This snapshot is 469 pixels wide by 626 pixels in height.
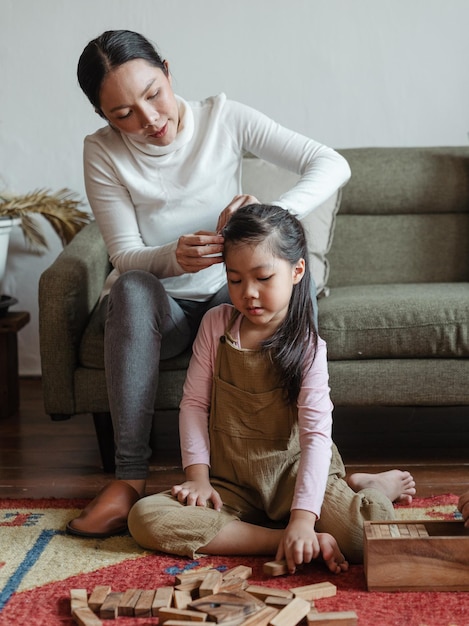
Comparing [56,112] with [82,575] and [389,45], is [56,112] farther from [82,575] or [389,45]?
[82,575]

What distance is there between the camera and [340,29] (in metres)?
3.03

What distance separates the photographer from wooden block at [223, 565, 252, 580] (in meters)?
1.53

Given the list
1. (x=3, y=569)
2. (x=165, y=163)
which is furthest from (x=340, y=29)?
(x=3, y=569)

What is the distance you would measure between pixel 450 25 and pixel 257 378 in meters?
1.80

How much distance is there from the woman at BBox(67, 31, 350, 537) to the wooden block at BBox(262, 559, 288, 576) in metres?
0.38

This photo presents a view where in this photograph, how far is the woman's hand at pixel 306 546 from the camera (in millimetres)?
1551

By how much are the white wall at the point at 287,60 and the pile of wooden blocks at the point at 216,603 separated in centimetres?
196

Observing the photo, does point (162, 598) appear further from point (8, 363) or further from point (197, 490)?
point (8, 363)

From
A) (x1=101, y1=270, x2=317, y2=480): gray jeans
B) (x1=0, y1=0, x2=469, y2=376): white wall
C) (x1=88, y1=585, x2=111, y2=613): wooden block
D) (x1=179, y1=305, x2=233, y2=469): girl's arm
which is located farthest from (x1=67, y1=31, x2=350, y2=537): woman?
(x1=0, y1=0, x2=469, y2=376): white wall

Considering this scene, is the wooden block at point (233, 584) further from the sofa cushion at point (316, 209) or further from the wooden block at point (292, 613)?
the sofa cushion at point (316, 209)

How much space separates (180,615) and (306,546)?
0.28 metres

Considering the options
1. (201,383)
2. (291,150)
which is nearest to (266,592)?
(201,383)

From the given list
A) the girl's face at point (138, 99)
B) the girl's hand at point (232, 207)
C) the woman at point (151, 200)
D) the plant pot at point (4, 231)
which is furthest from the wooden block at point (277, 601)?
the plant pot at point (4, 231)

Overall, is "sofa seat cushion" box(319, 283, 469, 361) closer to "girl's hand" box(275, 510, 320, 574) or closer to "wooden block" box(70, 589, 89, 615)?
"girl's hand" box(275, 510, 320, 574)
